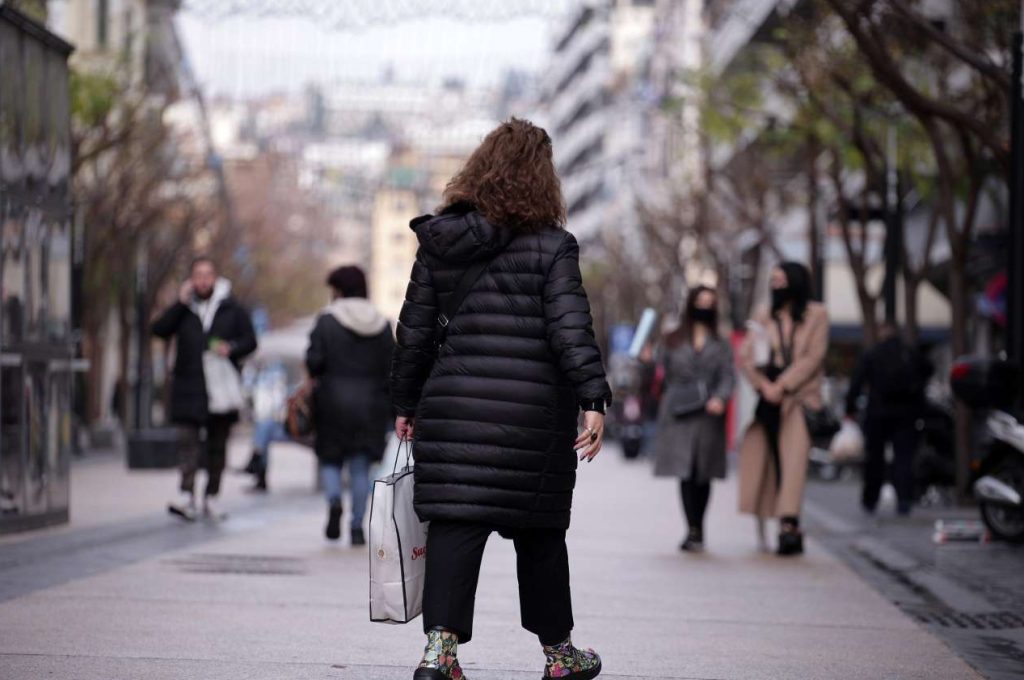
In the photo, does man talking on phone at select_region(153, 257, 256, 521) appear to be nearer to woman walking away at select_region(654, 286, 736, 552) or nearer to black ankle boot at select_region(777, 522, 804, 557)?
woman walking away at select_region(654, 286, 736, 552)

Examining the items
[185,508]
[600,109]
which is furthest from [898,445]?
[600,109]

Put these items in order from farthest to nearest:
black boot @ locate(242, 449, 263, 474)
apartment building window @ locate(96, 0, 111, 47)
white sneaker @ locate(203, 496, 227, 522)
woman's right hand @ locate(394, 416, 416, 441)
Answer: apartment building window @ locate(96, 0, 111, 47) < black boot @ locate(242, 449, 263, 474) < white sneaker @ locate(203, 496, 227, 522) < woman's right hand @ locate(394, 416, 416, 441)

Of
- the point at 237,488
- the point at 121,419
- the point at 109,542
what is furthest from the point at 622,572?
the point at 121,419

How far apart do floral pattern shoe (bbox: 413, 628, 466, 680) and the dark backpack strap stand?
36.7 inches

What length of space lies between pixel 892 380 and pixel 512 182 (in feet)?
39.6

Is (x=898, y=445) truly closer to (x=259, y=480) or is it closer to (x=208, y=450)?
(x=259, y=480)

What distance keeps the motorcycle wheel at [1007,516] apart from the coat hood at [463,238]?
8383 mm

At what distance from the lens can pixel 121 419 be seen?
38.3 m

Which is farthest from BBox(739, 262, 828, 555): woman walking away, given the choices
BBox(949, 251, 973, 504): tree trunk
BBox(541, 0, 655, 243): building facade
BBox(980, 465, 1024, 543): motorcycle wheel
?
BBox(541, 0, 655, 243): building facade

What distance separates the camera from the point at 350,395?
43.0 ft

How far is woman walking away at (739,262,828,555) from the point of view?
1338 centimetres

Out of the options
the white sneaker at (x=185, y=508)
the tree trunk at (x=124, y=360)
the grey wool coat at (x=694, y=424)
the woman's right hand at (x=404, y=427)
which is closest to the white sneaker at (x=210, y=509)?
the white sneaker at (x=185, y=508)

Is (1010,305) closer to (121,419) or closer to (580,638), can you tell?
(580,638)

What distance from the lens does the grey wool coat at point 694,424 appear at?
13.5 meters
